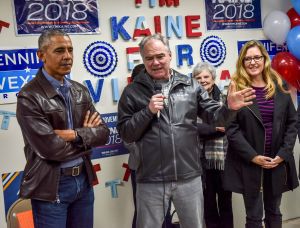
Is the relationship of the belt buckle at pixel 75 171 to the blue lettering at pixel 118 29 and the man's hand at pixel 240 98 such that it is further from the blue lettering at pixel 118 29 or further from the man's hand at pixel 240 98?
the blue lettering at pixel 118 29

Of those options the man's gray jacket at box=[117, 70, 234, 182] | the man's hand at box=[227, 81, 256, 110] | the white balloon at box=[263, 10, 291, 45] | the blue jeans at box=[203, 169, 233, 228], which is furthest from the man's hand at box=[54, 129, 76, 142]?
the white balloon at box=[263, 10, 291, 45]

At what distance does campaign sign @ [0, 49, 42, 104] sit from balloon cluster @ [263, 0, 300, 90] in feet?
6.89

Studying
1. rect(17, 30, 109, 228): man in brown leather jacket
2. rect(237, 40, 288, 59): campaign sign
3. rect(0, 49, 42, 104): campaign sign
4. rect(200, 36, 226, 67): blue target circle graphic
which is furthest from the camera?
rect(237, 40, 288, 59): campaign sign

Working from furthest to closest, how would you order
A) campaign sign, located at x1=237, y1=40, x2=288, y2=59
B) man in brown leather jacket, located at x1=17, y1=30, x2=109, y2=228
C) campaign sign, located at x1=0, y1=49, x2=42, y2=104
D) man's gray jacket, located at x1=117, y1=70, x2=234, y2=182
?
campaign sign, located at x1=237, y1=40, x2=288, y2=59 → campaign sign, located at x1=0, y1=49, x2=42, y2=104 → man's gray jacket, located at x1=117, y1=70, x2=234, y2=182 → man in brown leather jacket, located at x1=17, y1=30, x2=109, y2=228

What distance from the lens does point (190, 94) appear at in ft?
6.96

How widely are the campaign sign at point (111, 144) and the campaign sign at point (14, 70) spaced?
67 centimetres

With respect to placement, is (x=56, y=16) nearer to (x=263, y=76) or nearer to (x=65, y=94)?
(x=65, y=94)

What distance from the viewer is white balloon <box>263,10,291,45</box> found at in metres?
3.45

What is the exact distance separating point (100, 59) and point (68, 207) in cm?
139

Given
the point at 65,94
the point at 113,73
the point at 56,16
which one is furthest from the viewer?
the point at 113,73

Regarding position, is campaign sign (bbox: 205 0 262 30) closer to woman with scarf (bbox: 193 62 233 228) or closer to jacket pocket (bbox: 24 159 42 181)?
woman with scarf (bbox: 193 62 233 228)

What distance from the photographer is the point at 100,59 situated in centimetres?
301

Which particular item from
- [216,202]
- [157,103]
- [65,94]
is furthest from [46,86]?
[216,202]

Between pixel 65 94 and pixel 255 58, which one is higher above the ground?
pixel 255 58
